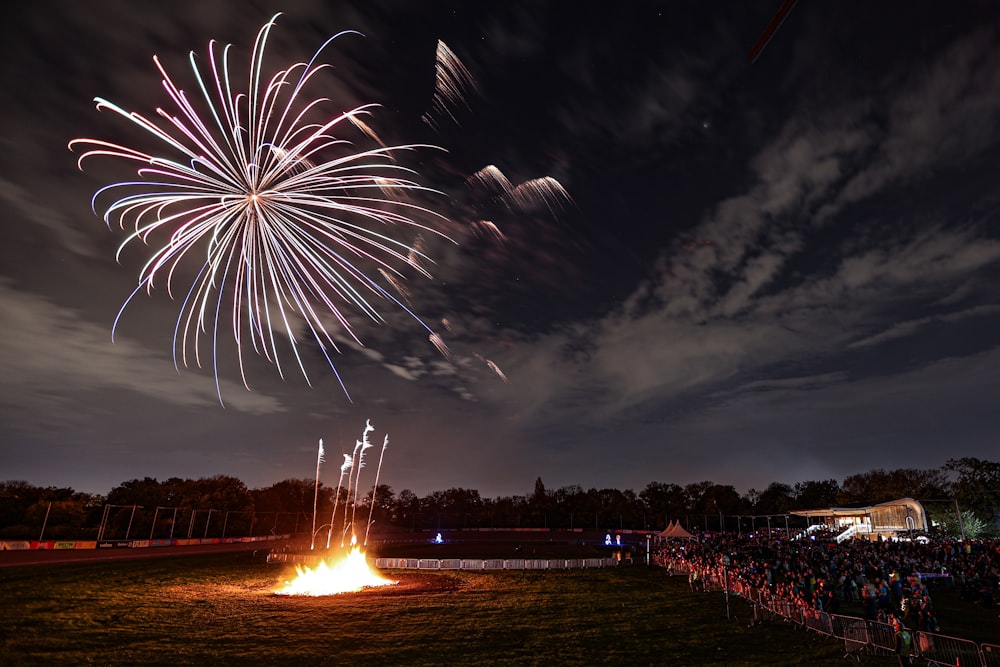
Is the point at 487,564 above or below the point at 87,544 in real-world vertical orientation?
above

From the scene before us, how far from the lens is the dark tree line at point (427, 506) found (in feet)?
244

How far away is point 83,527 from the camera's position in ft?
256

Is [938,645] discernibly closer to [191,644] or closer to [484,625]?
[484,625]

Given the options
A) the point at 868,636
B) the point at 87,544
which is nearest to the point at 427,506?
the point at 87,544

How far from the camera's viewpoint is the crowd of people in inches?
773

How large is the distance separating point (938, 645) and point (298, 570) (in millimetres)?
32444

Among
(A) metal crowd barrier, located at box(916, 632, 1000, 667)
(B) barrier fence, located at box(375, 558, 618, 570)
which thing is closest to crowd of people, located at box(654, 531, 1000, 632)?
(A) metal crowd barrier, located at box(916, 632, 1000, 667)

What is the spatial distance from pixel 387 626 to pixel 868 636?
15964 millimetres

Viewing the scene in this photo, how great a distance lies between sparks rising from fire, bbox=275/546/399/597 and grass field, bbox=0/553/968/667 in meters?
1.50

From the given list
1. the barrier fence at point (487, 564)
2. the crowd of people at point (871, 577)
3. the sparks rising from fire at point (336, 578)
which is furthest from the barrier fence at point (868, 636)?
the barrier fence at point (487, 564)

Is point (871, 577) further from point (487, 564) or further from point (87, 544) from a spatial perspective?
point (87, 544)

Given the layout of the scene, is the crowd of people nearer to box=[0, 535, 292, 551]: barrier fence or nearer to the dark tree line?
the dark tree line

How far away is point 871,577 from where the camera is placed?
A: 2800 cm

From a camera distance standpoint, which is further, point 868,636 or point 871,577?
point 871,577
